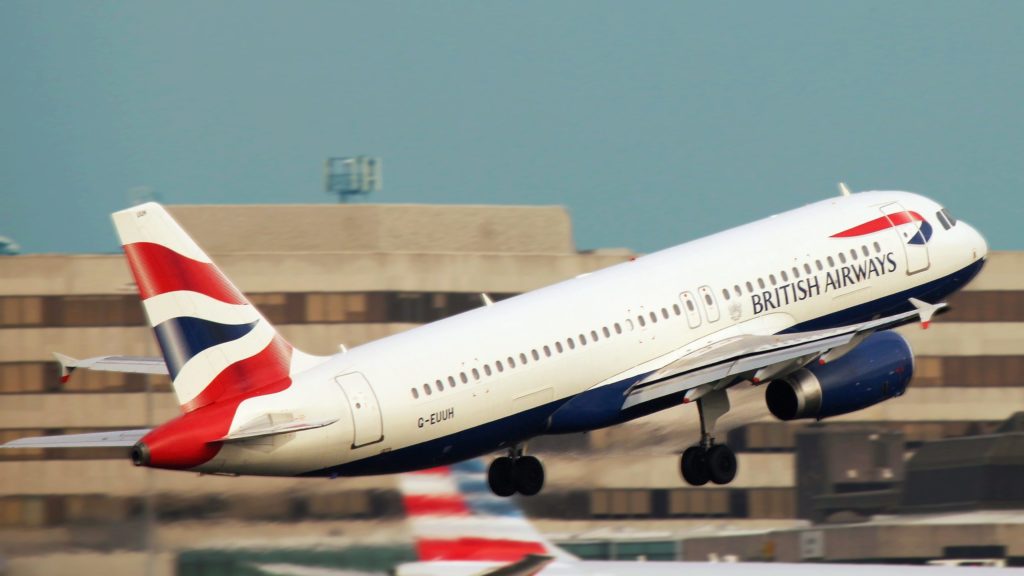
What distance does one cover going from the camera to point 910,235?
51.9 m

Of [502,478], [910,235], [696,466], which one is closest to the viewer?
[696,466]

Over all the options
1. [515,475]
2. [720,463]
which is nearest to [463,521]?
[515,475]

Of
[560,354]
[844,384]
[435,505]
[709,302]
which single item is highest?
[709,302]

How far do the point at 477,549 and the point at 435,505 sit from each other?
1800 millimetres

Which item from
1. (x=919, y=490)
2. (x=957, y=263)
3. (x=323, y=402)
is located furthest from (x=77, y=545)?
(x=919, y=490)

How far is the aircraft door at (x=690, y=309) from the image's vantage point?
47562mm

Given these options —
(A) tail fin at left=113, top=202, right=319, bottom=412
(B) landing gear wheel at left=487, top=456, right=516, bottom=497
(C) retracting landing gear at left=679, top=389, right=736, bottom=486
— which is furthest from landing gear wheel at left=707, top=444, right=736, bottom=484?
(A) tail fin at left=113, top=202, right=319, bottom=412

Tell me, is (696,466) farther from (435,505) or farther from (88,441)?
(88,441)

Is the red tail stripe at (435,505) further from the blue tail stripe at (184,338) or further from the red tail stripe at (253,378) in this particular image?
the blue tail stripe at (184,338)

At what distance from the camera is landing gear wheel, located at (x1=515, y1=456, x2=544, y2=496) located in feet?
160

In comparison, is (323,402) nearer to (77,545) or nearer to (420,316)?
(77,545)

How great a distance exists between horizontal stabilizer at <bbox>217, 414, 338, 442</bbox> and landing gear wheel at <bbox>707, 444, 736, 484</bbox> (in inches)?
443

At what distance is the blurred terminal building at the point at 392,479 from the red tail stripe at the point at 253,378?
25.0 meters

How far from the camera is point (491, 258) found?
97.6 metres
